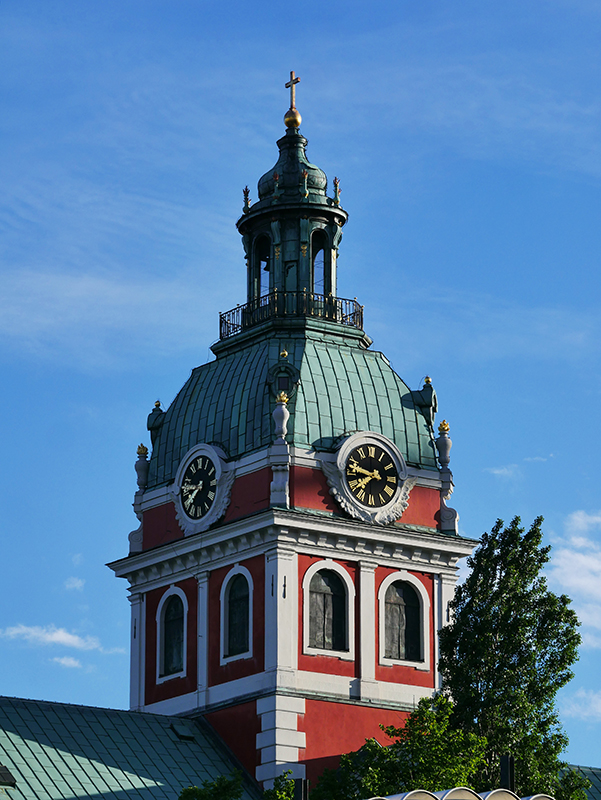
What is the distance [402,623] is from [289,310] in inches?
488

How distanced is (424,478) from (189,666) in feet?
34.5

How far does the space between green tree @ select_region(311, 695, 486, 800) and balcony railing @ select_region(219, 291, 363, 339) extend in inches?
821

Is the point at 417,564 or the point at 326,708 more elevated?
the point at 417,564

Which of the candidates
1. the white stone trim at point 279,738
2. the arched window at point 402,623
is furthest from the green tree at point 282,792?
the arched window at point 402,623

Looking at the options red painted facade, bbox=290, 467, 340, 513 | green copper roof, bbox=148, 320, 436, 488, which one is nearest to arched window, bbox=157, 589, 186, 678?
green copper roof, bbox=148, 320, 436, 488

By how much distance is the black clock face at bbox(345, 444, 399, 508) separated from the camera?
76.8 m

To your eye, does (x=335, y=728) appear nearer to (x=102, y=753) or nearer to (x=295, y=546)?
(x=295, y=546)

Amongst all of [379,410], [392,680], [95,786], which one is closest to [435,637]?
[392,680]

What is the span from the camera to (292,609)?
74250mm

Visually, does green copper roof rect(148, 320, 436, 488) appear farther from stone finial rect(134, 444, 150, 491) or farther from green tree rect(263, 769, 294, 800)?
green tree rect(263, 769, 294, 800)

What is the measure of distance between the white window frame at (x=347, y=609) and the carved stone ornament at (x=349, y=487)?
1.99m

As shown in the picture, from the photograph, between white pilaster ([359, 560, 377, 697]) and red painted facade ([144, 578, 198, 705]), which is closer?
white pilaster ([359, 560, 377, 697])

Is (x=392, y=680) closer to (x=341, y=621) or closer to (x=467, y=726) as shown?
(x=341, y=621)

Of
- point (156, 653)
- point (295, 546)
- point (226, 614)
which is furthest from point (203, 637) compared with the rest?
point (295, 546)
